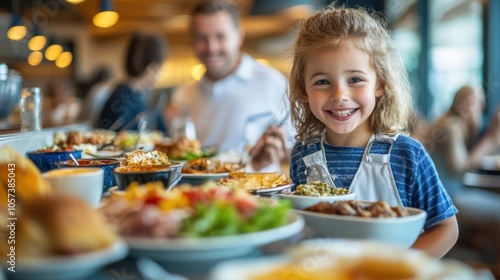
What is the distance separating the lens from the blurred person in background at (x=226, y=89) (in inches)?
157

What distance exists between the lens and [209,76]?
4.17 m

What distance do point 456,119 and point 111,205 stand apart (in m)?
4.35

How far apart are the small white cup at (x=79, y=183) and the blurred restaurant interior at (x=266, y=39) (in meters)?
1.14

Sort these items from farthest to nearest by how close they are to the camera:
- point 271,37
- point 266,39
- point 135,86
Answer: point 266,39 < point 271,37 < point 135,86

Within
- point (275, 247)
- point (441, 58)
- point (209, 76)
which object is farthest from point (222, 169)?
point (441, 58)

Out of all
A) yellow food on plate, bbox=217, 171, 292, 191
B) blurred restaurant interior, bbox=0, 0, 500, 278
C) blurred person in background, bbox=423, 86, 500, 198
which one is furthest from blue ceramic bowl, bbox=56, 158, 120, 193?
blurred person in background, bbox=423, 86, 500, 198

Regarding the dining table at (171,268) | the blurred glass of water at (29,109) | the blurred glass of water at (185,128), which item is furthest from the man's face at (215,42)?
the dining table at (171,268)

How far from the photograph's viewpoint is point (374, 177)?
5.60ft

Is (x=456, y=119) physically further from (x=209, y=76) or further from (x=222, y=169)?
(x=222, y=169)

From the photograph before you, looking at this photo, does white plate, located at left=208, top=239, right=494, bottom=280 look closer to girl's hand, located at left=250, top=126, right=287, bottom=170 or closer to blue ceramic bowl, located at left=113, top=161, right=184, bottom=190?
blue ceramic bowl, located at left=113, top=161, right=184, bottom=190

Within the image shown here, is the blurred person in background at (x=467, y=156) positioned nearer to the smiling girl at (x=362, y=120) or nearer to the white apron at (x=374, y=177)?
the smiling girl at (x=362, y=120)

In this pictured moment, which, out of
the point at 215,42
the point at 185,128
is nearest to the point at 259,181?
the point at 185,128

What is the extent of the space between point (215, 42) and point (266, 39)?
11.2 metres

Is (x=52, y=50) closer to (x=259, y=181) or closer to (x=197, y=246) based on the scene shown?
(x=259, y=181)
